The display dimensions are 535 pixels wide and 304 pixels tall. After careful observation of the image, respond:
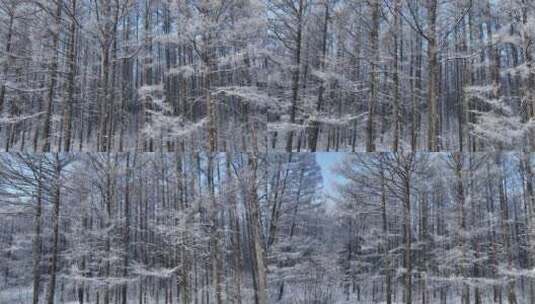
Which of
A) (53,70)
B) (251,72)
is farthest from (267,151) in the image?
(53,70)

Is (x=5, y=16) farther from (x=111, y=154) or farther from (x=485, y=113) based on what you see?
(x=485, y=113)

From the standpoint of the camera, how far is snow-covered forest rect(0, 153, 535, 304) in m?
5.57

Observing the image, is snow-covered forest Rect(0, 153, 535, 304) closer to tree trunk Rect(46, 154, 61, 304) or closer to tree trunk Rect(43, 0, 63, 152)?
tree trunk Rect(46, 154, 61, 304)

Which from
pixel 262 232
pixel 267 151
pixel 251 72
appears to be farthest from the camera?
pixel 251 72

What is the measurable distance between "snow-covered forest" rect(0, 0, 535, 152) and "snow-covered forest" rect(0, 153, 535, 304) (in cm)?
68

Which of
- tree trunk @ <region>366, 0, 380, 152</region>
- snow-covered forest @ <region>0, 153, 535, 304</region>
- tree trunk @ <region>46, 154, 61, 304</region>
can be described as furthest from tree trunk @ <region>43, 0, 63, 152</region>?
tree trunk @ <region>366, 0, 380, 152</region>

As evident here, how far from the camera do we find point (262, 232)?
221 inches

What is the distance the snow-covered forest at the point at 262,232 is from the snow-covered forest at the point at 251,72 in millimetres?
679

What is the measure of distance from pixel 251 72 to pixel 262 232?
217cm

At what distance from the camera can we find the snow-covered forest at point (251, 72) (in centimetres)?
636

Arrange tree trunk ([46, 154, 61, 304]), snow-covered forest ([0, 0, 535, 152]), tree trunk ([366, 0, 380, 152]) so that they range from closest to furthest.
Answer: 1. tree trunk ([46, 154, 61, 304])
2. snow-covered forest ([0, 0, 535, 152])
3. tree trunk ([366, 0, 380, 152])

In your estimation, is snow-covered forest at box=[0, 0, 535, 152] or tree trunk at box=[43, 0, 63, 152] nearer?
snow-covered forest at box=[0, 0, 535, 152]

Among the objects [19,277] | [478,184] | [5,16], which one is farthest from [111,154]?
[478,184]

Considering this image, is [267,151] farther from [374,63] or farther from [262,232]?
[374,63]
